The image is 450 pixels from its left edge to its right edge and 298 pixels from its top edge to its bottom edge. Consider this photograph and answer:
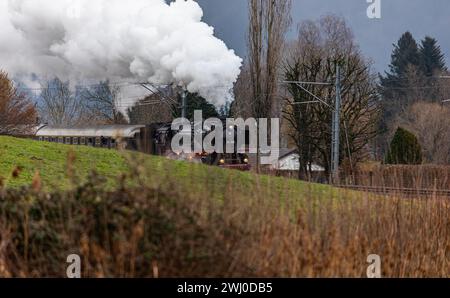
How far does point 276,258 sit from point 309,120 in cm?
2612

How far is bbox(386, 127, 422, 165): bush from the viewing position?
29328 mm

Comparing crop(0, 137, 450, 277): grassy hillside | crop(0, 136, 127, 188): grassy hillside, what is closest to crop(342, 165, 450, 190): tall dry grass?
crop(0, 137, 450, 277): grassy hillside

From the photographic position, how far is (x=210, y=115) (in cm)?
2891

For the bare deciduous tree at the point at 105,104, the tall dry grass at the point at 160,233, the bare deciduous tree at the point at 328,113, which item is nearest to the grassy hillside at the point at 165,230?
the tall dry grass at the point at 160,233

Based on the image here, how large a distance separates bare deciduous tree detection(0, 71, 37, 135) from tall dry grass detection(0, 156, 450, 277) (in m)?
31.9

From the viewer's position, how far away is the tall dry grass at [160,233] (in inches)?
152

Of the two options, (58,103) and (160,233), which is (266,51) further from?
(58,103)

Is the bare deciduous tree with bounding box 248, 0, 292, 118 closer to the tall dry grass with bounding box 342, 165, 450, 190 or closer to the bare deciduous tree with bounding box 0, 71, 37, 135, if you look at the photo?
the tall dry grass with bounding box 342, 165, 450, 190

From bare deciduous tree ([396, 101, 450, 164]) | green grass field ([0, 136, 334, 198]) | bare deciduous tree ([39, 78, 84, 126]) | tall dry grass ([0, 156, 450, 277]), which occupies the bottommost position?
tall dry grass ([0, 156, 450, 277])

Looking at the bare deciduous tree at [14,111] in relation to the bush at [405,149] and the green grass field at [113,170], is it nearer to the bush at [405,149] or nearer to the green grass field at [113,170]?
the bush at [405,149]

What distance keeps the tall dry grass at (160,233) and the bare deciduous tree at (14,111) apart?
31.9 metres

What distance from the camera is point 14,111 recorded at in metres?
36.2
